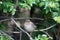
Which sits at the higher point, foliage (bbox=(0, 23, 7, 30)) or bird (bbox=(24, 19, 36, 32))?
foliage (bbox=(0, 23, 7, 30))

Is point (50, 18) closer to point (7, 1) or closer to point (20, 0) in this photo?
point (20, 0)

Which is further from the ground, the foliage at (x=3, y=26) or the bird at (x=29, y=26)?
the foliage at (x=3, y=26)

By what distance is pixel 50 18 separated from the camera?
268cm

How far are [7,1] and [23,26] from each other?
0.60m

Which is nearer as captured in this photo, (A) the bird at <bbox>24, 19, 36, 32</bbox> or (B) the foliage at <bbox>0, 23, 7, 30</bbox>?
(B) the foliage at <bbox>0, 23, 7, 30</bbox>

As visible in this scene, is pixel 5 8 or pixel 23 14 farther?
pixel 23 14

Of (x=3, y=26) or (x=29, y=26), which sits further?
(x=29, y=26)

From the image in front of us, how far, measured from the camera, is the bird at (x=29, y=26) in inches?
105

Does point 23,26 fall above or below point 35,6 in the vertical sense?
below

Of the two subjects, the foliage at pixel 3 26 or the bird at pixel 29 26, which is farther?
the bird at pixel 29 26

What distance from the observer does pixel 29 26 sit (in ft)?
8.88

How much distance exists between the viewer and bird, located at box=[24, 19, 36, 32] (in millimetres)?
2667

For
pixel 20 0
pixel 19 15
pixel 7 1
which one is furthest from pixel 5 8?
pixel 19 15

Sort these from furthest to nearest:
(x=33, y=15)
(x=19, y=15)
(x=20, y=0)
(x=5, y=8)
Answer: (x=33, y=15) → (x=19, y=15) → (x=20, y=0) → (x=5, y=8)
